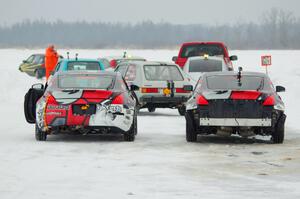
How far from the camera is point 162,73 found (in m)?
26.6

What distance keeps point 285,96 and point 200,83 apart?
644 inches

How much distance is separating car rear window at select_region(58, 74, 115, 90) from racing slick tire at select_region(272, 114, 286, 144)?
306 cm

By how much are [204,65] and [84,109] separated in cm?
1344

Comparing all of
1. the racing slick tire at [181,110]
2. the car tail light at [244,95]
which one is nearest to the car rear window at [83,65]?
the racing slick tire at [181,110]

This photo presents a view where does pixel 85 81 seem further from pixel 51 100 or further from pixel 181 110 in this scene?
pixel 181 110

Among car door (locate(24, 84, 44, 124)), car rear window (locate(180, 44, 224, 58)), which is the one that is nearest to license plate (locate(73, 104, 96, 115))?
car door (locate(24, 84, 44, 124))

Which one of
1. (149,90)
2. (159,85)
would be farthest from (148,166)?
(159,85)

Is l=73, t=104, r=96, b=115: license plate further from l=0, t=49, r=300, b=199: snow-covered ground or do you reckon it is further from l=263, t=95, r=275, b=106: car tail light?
l=263, t=95, r=275, b=106: car tail light

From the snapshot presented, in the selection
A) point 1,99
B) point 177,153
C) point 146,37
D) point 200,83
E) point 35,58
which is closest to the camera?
point 177,153

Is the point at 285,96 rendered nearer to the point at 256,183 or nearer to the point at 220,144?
the point at 220,144

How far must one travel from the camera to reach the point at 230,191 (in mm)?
10820

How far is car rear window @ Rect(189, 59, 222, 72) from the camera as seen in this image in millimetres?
30016

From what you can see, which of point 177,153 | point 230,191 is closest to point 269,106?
point 177,153

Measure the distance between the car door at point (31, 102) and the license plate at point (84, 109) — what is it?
1.87 meters
